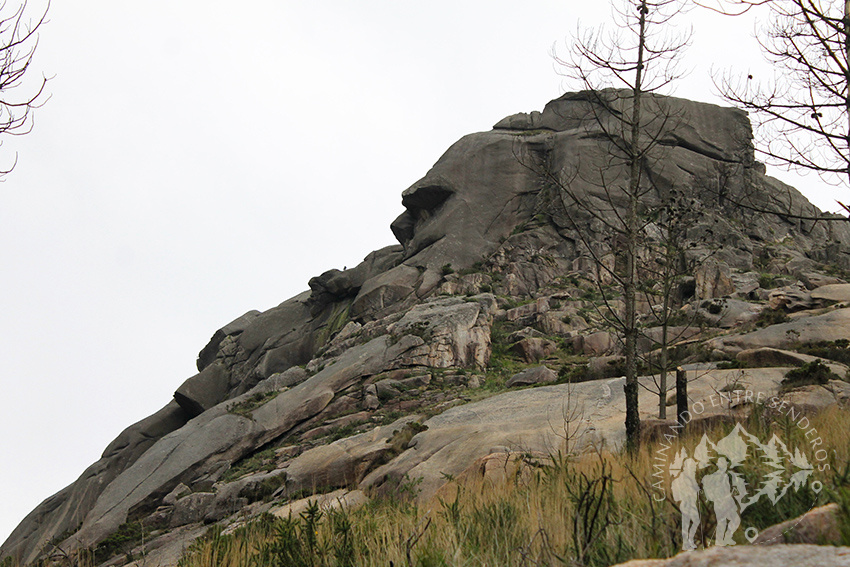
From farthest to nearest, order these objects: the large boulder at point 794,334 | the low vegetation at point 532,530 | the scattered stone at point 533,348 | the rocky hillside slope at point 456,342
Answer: the scattered stone at point 533,348
the large boulder at point 794,334
the rocky hillside slope at point 456,342
the low vegetation at point 532,530

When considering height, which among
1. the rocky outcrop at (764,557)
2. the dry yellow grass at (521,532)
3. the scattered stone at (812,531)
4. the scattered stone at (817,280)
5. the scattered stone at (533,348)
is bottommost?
the scattered stone at (533,348)

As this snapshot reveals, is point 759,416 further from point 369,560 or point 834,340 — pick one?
point 834,340

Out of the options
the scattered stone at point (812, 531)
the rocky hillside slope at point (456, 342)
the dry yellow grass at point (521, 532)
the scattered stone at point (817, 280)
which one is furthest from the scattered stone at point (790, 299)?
the scattered stone at point (812, 531)

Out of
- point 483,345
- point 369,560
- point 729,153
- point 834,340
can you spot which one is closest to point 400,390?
point 483,345

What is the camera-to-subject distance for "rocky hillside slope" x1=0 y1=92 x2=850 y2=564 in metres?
15.7

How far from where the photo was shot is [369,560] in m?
3.82

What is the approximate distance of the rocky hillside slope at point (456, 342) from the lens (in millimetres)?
15680

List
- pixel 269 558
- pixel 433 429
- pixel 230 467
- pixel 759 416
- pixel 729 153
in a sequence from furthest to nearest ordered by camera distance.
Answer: pixel 729 153 → pixel 230 467 → pixel 433 429 → pixel 759 416 → pixel 269 558

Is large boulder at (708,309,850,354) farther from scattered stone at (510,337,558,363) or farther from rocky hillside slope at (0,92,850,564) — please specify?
scattered stone at (510,337,558,363)

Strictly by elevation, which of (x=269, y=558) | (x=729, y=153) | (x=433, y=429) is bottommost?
(x=433, y=429)

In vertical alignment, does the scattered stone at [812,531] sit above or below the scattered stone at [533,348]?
above

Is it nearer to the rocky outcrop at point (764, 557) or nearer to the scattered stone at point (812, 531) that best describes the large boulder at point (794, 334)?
the scattered stone at point (812, 531)

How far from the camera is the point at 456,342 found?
89.1 feet

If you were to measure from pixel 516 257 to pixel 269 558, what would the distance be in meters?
36.9
